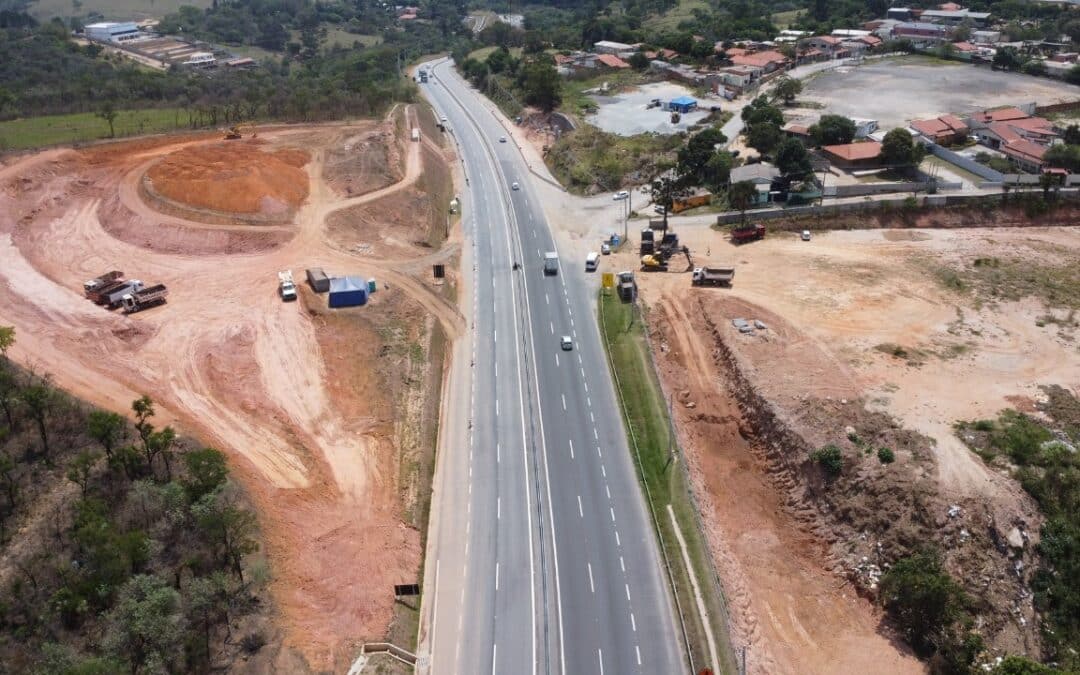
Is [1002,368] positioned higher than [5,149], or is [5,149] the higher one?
[5,149]

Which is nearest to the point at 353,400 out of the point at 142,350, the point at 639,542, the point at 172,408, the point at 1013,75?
the point at 172,408

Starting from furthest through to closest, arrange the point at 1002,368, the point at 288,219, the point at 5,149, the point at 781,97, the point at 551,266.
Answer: the point at 781,97 < the point at 5,149 < the point at 288,219 < the point at 551,266 < the point at 1002,368

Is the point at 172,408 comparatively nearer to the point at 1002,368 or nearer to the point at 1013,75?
the point at 1002,368

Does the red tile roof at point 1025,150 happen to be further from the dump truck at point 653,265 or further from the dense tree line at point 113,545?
the dense tree line at point 113,545

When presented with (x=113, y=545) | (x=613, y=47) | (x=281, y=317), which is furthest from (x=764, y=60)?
(x=113, y=545)

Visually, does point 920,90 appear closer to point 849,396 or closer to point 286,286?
point 849,396

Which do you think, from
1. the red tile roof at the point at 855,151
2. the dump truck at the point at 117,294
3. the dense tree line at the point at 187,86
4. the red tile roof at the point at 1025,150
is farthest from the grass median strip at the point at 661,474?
the dense tree line at the point at 187,86

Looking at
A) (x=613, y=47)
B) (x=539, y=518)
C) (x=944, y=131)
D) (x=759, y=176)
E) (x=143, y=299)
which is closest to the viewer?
(x=539, y=518)
